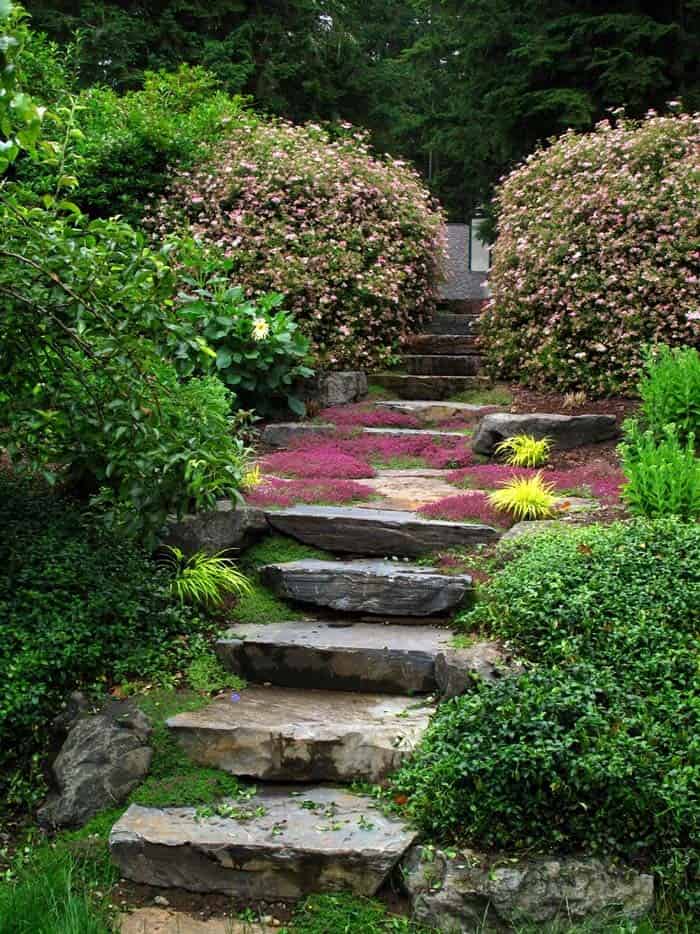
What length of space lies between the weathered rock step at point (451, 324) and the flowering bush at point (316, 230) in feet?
1.40

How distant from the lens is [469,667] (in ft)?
12.3

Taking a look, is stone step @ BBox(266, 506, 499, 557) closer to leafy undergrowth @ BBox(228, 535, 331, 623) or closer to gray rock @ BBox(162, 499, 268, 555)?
leafy undergrowth @ BBox(228, 535, 331, 623)

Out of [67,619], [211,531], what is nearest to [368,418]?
[211,531]

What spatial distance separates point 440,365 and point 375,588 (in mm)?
5011

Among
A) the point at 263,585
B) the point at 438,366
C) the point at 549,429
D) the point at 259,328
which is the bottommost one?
the point at 263,585

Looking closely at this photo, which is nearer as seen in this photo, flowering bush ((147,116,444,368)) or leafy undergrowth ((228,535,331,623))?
leafy undergrowth ((228,535,331,623))

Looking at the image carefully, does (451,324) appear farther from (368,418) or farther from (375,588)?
(375,588)

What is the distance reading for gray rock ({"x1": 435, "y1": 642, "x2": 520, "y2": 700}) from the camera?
12.1ft

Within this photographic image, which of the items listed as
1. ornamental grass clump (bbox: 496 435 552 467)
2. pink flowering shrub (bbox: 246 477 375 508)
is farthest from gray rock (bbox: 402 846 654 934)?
ornamental grass clump (bbox: 496 435 552 467)

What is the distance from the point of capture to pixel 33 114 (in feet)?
7.18

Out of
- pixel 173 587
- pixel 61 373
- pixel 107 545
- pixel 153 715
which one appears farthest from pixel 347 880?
pixel 61 373

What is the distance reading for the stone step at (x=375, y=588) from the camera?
14.6ft

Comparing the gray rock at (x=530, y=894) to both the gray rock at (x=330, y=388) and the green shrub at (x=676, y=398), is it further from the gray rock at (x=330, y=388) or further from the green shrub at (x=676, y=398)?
the gray rock at (x=330, y=388)

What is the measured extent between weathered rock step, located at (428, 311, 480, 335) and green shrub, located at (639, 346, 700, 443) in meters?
4.31
